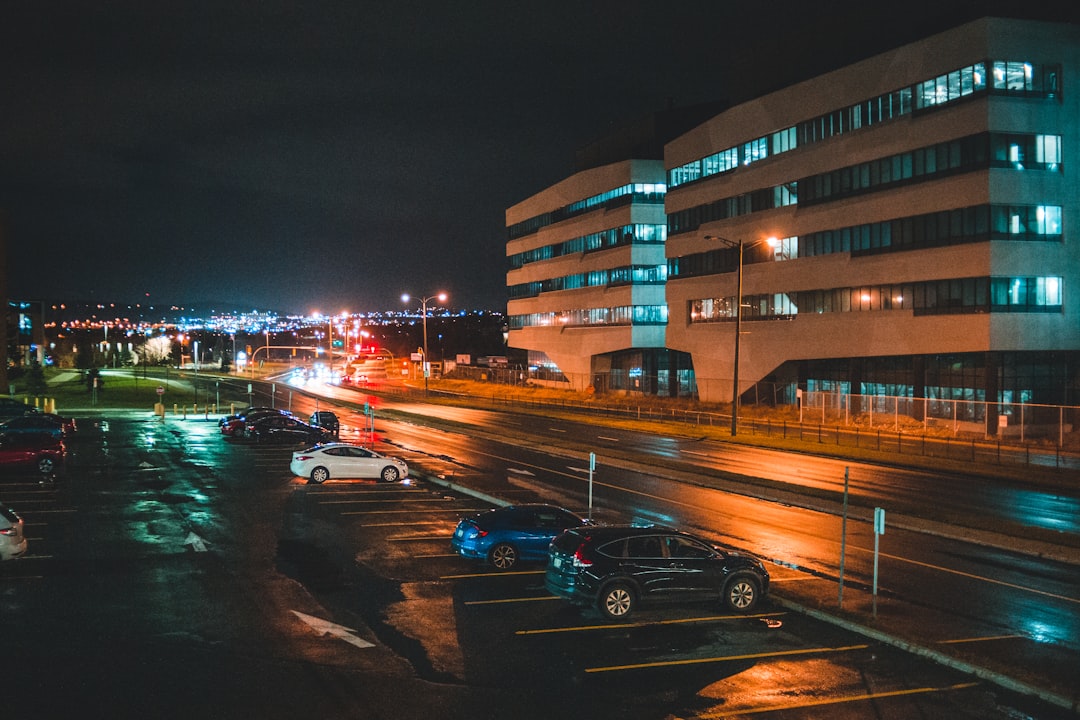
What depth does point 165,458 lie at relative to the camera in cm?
3809

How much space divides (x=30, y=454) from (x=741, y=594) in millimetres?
26344

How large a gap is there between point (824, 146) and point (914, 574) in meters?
48.2

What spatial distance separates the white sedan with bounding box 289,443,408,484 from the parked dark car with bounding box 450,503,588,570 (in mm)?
12549

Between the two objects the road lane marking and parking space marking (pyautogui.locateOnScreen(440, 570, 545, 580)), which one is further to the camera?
parking space marking (pyautogui.locateOnScreen(440, 570, 545, 580))

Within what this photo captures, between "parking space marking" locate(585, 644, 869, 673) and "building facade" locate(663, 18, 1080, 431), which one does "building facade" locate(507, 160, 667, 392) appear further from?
"parking space marking" locate(585, 644, 869, 673)

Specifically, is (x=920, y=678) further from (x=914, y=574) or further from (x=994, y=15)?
(x=994, y=15)

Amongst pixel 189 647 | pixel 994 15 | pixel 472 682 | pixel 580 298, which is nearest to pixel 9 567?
pixel 189 647

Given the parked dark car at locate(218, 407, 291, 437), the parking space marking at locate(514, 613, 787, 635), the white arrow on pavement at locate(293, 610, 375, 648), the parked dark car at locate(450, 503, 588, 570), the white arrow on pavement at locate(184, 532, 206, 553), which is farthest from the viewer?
the parked dark car at locate(218, 407, 291, 437)

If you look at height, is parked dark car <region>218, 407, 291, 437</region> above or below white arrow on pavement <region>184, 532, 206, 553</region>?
above

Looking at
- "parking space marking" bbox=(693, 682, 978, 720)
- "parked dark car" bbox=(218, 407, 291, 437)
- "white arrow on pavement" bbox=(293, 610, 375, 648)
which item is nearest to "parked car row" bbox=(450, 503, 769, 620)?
"white arrow on pavement" bbox=(293, 610, 375, 648)

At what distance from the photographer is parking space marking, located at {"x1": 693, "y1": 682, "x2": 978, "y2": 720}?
37.7 ft

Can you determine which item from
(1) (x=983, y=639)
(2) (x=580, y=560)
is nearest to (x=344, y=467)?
(2) (x=580, y=560)

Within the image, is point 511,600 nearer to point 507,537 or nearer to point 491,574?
point 491,574

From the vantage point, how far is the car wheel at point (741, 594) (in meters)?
16.2
